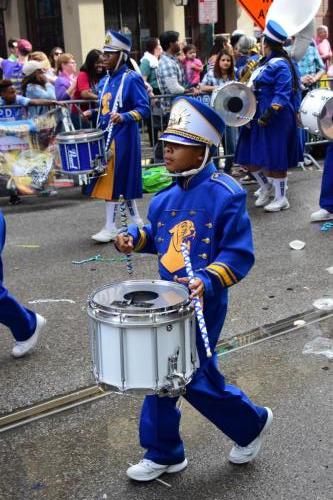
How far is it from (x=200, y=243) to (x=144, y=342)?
59 cm

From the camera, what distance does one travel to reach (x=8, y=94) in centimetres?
934

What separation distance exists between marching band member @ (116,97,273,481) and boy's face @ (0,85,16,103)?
6.60 m

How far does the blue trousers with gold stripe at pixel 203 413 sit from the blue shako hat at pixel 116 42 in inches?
162

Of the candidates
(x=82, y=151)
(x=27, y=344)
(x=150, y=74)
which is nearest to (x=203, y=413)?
(x=27, y=344)

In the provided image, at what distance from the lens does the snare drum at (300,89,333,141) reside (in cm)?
729

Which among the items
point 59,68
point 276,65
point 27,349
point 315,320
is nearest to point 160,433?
point 27,349

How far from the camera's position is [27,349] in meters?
4.68

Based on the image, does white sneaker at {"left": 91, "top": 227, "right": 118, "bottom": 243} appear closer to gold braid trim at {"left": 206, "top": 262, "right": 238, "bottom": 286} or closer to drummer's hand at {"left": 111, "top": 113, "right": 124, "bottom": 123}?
drummer's hand at {"left": 111, "top": 113, "right": 124, "bottom": 123}

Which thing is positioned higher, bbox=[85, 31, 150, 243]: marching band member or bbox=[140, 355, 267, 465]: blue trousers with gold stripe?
bbox=[85, 31, 150, 243]: marching band member

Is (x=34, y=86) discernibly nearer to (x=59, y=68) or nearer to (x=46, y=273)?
(x=59, y=68)

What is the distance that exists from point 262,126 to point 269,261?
7.13 ft

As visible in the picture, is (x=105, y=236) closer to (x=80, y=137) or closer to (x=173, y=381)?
(x=80, y=137)

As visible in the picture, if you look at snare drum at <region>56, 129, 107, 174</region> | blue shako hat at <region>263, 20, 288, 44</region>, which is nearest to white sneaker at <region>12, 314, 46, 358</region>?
snare drum at <region>56, 129, 107, 174</region>

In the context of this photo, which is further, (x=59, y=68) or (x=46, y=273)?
(x=59, y=68)
